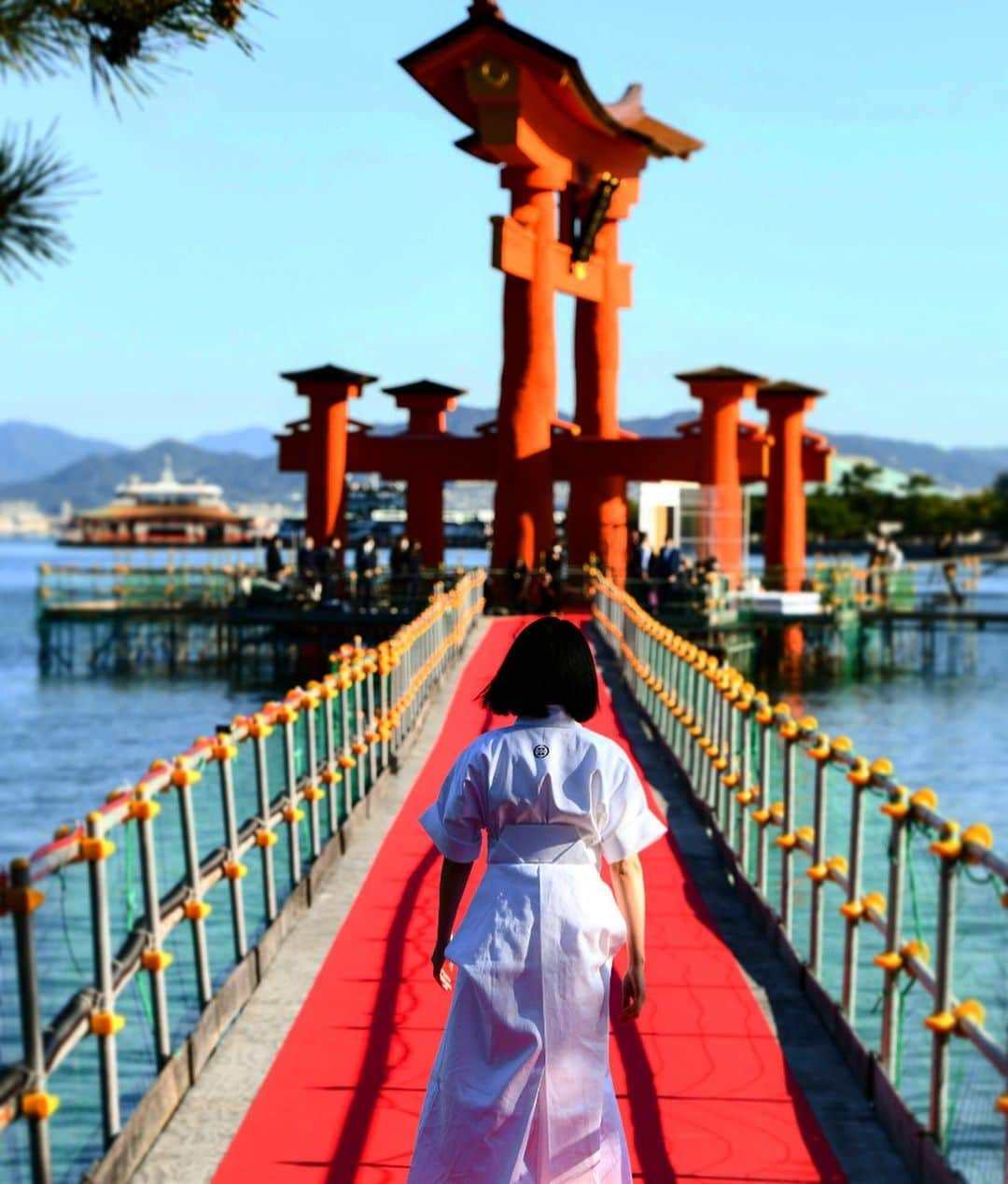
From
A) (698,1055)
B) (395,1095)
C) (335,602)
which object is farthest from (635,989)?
(335,602)

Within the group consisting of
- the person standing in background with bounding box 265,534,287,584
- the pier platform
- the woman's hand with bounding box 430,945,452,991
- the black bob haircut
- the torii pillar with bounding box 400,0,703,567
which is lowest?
the pier platform

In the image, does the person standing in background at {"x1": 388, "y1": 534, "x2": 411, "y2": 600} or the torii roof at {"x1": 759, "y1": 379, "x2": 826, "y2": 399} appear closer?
the person standing in background at {"x1": 388, "y1": 534, "x2": 411, "y2": 600}

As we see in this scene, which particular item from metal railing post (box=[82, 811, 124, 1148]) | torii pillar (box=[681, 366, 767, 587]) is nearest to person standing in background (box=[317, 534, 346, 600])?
torii pillar (box=[681, 366, 767, 587])

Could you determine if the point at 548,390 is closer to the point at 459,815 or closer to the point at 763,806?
the point at 763,806

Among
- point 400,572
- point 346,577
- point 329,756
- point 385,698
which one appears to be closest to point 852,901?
point 329,756

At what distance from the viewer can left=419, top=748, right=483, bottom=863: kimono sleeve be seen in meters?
5.30

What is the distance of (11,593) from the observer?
162 m

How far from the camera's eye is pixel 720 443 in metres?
43.7

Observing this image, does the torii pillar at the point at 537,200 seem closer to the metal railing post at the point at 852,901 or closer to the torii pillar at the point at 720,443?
the torii pillar at the point at 720,443

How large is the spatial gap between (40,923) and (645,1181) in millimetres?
12652

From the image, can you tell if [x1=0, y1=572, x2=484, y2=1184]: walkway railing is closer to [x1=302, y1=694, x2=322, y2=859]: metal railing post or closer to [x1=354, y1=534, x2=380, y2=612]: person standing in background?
[x1=302, y1=694, x2=322, y2=859]: metal railing post

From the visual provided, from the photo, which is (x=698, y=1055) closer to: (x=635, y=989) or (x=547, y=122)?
(x=635, y=989)

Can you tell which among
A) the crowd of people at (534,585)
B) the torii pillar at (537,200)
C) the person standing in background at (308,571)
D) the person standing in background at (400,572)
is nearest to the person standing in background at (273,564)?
the person standing in background at (308,571)

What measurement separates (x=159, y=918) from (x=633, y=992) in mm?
2666
